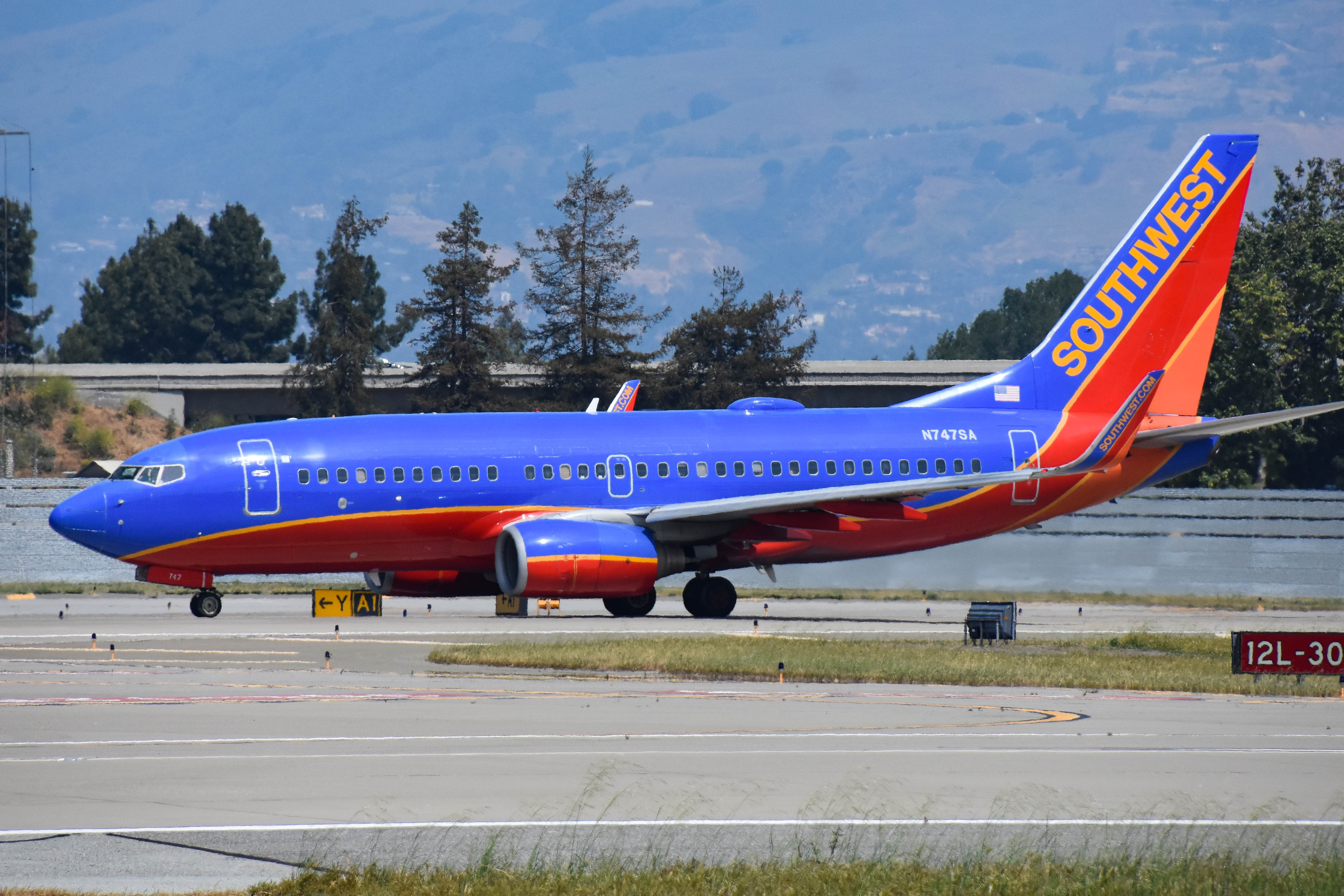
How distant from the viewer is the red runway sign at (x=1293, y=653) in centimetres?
2180

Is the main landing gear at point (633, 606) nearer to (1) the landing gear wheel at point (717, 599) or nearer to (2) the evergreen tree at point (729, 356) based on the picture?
(1) the landing gear wheel at point (717, 599)

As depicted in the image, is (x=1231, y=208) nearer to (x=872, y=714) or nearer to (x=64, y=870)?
(x=872, y=714)

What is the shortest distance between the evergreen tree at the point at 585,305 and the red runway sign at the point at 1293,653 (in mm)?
57163

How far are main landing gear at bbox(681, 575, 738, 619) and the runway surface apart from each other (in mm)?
12891

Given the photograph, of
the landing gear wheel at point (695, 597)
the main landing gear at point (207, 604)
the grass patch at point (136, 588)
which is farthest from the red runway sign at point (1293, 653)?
the grass patch at point (136, 588)

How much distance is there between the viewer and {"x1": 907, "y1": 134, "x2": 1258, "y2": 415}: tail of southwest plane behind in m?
38.4

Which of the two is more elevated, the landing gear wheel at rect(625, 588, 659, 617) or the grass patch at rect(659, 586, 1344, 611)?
the landing gear wheel at rect(625, 588, 659, 617)

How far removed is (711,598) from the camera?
35.4m

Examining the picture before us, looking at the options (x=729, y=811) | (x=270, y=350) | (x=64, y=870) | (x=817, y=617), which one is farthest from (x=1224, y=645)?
(x=270, y=350)

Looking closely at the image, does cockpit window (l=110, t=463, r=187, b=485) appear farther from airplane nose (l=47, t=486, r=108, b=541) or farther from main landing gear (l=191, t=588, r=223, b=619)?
main landing gear (l=191, t=588, r=223, b=619)

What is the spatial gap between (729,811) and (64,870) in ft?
15.3

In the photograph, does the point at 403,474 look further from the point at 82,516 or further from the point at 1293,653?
the point at 1293,653

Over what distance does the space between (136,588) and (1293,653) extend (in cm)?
3534

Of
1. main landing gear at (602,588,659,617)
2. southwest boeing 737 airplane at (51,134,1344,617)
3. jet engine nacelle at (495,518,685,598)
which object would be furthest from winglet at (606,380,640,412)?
jet engine nacelle at (495,518,685,598)
